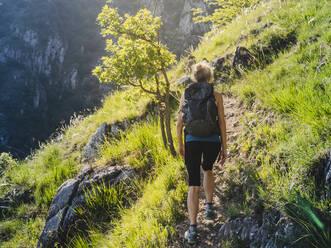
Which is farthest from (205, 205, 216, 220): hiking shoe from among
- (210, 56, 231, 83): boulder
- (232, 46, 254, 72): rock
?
(210, 56, 231, 83): boulder

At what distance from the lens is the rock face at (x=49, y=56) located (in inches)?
2968

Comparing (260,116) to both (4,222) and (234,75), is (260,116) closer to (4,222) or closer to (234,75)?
(234,75)

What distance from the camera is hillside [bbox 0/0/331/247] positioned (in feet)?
8.78

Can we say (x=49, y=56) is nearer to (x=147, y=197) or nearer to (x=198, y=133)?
(x=147, y=197)

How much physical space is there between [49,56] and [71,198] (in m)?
101

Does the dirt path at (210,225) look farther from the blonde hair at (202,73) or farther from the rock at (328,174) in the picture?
the blonde hair at (202,73)

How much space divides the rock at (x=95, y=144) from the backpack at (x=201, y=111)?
15.0 ft

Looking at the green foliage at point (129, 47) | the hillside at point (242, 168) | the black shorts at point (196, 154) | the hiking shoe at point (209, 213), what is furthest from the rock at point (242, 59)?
the hiking shoe at point (209, 213)

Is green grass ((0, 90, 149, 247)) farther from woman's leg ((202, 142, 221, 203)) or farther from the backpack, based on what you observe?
woman's leg ((202, 142, 221, 203))

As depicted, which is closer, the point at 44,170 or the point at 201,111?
the point at 201,111

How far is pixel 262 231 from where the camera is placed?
2.68m

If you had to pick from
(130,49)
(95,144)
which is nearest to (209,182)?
(130,49)

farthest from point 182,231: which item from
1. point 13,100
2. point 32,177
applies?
point 13,100

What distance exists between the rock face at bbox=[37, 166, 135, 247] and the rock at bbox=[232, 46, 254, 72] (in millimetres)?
4067
